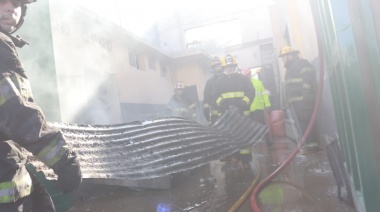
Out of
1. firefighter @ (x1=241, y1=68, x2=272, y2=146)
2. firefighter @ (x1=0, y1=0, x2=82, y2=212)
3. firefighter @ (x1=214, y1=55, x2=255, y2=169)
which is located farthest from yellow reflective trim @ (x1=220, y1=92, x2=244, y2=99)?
firefighter @ (x1=0, y1=0, x2=82, y2=212)

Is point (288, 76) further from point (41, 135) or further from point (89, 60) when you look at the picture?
point (89, 60)

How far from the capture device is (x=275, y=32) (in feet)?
37.4

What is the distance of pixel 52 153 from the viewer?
4.44ft

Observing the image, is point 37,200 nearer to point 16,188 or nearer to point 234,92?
point 16,188

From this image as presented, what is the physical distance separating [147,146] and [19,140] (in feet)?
7.81

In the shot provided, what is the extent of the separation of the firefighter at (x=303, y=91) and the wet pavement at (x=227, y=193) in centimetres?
67

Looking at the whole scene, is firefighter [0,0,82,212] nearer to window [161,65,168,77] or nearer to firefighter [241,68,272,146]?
firefighter [241,68,272,146]

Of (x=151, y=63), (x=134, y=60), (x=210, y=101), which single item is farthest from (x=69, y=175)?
(x=151, y=63)

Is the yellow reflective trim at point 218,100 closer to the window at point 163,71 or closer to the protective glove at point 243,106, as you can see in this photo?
the protective glove at point 243,106

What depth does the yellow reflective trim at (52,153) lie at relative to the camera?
1340 millimetres

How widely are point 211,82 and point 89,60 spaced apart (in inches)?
171

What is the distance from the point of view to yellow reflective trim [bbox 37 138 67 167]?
4.40 ft

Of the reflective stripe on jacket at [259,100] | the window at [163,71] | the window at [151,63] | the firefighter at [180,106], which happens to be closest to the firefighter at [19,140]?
the reflective stripe on jacket at [259,100]

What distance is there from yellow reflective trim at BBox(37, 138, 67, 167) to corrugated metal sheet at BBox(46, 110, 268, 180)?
1493 millimetres
